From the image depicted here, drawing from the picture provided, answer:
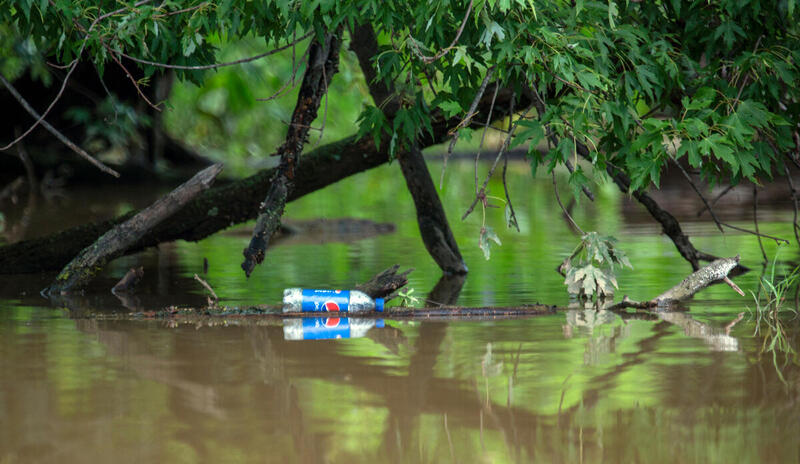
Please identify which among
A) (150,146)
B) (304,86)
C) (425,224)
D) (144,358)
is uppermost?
(150,146)

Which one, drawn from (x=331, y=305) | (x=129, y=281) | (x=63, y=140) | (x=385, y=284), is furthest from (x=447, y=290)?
(x=63, y=140)

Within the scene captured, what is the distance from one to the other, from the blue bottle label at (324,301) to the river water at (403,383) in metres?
0.26

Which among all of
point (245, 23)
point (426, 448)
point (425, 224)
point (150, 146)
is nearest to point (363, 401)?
point (426, 448)

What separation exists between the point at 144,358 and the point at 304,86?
2.57m

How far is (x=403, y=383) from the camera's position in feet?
14.6

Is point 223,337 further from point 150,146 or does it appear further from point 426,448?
point 150,146

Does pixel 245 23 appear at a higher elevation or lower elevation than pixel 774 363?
higher

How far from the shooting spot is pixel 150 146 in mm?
21125

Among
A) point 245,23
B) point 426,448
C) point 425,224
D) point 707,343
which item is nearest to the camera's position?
point 426,448

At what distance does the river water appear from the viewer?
3643 mm

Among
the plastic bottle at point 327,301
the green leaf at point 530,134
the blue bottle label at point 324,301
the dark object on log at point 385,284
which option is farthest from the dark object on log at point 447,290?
the green leaf at point 530,134

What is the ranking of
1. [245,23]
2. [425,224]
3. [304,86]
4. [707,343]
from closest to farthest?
[707,343] < [245,23] < [304,86] < [425,224]

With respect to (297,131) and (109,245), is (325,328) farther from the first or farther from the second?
(109,245)

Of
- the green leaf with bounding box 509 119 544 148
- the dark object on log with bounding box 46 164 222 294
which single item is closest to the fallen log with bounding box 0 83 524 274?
the dark object on log with bounding box 46 164 222 294
